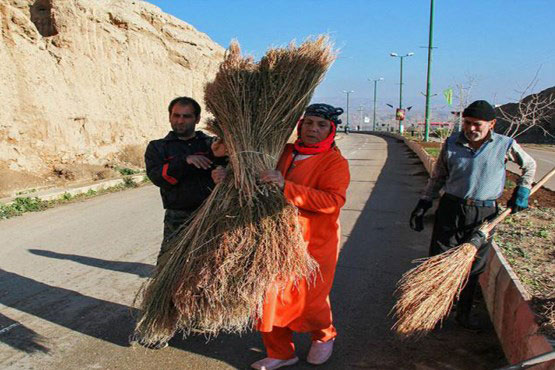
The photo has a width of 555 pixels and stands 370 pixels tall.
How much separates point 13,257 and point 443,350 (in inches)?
173

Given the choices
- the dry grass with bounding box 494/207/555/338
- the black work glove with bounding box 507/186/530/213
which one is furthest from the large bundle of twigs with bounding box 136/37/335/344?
the black work glove with bounding box 507/186/530/213

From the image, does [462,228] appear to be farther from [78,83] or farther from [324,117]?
[78,83]

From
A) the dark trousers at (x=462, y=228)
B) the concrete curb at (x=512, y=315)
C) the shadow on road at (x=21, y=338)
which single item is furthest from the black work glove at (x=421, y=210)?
the shadow on road at (x=21, y=338)

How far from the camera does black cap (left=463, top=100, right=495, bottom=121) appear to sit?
3.02 meters

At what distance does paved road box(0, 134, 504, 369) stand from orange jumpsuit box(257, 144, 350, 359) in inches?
17.0

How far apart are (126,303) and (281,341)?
5.31 feet

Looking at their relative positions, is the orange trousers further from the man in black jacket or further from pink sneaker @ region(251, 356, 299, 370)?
the man in black jacket

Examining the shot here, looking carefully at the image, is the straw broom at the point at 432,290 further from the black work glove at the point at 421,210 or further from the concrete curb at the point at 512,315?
the black work glove at the point at 421,210

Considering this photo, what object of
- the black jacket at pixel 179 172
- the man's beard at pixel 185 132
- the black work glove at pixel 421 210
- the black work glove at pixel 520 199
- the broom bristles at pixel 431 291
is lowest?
the broom bristles at pixel 431 291

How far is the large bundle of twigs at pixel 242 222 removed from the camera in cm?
245

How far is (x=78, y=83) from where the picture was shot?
42.4 feet

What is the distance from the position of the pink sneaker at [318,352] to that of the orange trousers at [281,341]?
0.03 metres

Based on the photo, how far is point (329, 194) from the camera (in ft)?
8.42

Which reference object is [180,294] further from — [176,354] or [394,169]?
[394,169]
